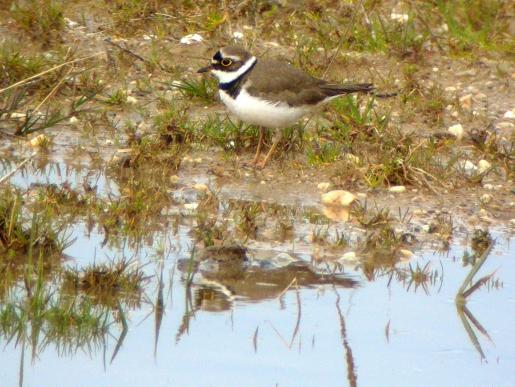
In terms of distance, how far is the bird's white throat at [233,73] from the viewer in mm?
8461

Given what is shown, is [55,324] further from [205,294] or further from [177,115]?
[177,115]

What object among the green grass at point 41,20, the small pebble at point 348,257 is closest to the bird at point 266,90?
the small pebble at point 348,257

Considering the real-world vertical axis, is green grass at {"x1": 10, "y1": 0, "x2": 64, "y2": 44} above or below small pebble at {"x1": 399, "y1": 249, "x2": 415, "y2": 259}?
above

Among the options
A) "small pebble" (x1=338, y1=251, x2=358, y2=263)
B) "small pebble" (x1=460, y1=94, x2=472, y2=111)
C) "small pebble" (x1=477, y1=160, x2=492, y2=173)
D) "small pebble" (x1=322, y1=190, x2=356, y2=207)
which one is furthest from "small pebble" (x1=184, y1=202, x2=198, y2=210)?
"small pebble" (x1=460, y1=94, x2=472, y2=111)

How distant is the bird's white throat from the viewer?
846cm

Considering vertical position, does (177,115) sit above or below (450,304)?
above

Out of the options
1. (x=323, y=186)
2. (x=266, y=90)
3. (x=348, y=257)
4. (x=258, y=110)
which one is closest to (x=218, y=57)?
(x=266, y=90)

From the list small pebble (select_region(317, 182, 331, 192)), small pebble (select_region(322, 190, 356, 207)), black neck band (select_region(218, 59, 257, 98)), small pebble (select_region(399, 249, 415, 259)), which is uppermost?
black neck band (select_region(218, 59, 257, 98))

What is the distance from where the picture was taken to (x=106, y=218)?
23.1ft

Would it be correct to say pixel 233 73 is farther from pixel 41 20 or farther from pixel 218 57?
pixel 41 20

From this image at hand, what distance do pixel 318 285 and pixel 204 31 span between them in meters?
4.71

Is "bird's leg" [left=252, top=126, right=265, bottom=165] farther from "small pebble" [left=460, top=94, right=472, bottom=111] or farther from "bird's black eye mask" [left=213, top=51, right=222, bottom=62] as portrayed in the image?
"small pebble" [left=460, top=94, right=472, bottom=111]

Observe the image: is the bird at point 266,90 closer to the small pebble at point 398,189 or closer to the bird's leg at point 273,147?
the bird's leg at point 273,147

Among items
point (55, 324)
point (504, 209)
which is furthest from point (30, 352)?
point (504, 209)
